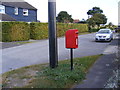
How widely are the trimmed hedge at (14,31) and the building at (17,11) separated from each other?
311 inches

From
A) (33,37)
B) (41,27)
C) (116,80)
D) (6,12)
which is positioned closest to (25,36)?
(33,37)

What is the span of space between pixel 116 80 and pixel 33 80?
2342 mm

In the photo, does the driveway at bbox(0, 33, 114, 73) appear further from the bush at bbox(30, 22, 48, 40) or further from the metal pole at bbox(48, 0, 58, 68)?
the bush at bbox(30, 22, 48, 40)

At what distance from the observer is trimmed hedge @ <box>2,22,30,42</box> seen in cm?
1868

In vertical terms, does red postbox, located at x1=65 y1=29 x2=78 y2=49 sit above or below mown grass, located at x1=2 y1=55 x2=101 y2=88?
above

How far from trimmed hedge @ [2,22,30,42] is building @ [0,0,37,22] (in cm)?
790

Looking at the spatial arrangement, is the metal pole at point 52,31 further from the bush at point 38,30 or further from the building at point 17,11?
the building at point 17,11

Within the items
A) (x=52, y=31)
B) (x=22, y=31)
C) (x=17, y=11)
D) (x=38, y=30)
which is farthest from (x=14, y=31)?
(x=52, y=31)

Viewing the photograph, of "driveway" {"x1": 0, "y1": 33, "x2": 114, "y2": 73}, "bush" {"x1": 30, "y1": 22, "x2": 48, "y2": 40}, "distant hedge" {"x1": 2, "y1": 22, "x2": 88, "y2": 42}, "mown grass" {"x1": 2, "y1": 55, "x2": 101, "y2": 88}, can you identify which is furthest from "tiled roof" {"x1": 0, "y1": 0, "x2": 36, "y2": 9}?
"mown grass" {"x1": 2, "y1": 55, "x2": 101, "y2": 88}

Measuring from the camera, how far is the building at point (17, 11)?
2824 cm

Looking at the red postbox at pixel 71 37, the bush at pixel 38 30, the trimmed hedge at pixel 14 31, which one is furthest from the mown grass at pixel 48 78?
the bush at pixel 38 30

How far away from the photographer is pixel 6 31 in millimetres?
18734

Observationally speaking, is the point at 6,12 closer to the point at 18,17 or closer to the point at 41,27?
the point at 18,17

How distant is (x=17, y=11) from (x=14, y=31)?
13518 mm
